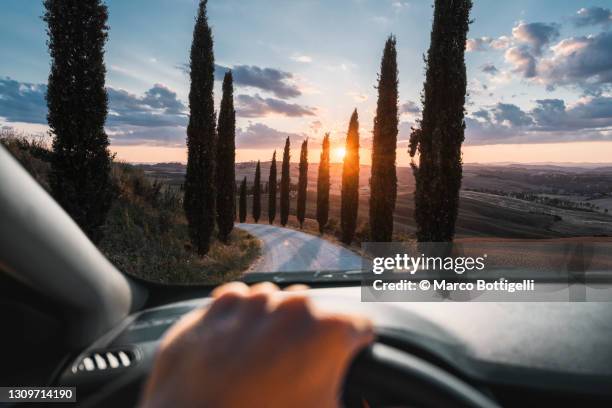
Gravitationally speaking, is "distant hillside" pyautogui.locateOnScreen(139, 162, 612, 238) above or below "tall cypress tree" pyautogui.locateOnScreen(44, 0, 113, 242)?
below

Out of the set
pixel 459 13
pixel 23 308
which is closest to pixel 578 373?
pixel 23 308

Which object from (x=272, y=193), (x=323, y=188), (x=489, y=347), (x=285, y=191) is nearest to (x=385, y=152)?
(x=323, y=188)

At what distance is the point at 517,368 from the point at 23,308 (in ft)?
6.74

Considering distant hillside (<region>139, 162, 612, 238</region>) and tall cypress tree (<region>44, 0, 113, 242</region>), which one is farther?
distant hillside (<region>139, 162, 612, 238</region>)

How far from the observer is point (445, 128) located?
54.1ft

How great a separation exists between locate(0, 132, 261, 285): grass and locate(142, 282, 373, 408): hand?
11531mm

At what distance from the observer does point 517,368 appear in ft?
5.59

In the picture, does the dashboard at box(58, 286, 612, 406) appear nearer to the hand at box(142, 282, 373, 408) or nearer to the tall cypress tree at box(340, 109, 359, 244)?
the hand at box(142, 282, 373, 408)

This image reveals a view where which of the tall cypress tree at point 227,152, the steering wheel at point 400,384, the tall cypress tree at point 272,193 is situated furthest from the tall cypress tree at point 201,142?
the tall cypress tree at point 272,193

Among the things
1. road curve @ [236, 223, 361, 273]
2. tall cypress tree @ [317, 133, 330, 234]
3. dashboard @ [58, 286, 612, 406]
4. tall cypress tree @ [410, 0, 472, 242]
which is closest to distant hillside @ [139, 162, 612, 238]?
tall cypress tree @ [317, 133, 330, 234]

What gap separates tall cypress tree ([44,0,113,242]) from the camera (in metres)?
13.6

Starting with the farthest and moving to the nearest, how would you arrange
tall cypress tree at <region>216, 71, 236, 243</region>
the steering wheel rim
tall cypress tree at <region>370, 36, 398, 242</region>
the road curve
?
tall cypress tree at <region>216, 71, 236, 243</region> < tall cypress tree at <region>370, 36, 398, 242</region> < the road curve < the steering wheel rim

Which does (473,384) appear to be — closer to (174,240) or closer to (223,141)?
(174,240)

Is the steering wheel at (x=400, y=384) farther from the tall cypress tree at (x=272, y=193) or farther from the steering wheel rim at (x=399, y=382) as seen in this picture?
the tall cypress tree at (x=272, y=193)
